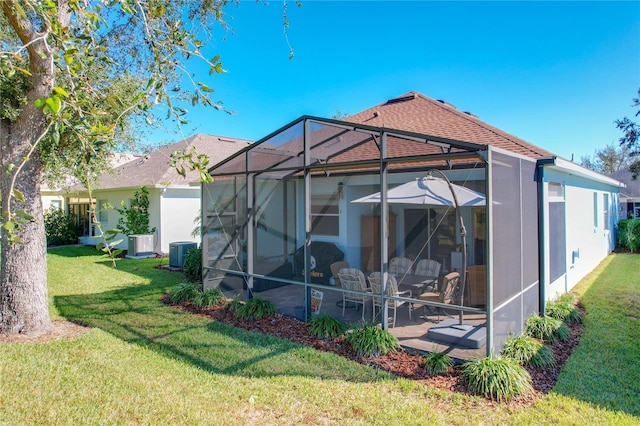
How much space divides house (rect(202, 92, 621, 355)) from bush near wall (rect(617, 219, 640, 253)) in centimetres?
668

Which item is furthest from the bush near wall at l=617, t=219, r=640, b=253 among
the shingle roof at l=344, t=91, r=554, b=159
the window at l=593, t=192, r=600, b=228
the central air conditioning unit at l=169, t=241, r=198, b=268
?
the central air conditioning unit at l=169, t=241, r=198, b=268

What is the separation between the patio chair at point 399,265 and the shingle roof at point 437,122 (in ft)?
9.62

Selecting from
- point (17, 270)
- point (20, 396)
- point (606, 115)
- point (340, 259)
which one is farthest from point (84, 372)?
point (606, 115)

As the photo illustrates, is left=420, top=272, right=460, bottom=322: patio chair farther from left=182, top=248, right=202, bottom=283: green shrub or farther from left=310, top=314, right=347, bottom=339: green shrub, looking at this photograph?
left=182, top=248, right=202, bottom=283: green shrub

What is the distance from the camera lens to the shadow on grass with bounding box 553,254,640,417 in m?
4.68

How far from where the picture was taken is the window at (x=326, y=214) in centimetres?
1112

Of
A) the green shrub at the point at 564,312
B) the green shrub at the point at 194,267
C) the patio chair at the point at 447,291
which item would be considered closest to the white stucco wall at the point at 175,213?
the green shrub at the point at 194,267

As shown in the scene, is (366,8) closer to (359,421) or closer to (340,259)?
(340,259)

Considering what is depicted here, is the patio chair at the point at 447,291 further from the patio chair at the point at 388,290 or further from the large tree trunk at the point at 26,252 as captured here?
the large tree trunk at the point at 26,252

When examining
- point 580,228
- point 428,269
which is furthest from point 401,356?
point 580,228

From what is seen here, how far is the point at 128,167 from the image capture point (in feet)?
70.6

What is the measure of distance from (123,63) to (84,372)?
689 cm

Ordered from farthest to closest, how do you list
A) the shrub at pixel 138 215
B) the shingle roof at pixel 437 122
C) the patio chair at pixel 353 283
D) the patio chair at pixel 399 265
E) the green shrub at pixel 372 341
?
the shrub at pixel 138 215, the shingle roof at pixel 437 122, the patio chair at pixel 399 265, the patio chair at pixel 353 283, the green shrub at pixel 372 341

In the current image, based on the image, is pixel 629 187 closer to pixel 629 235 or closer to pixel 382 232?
pixel 629 235
